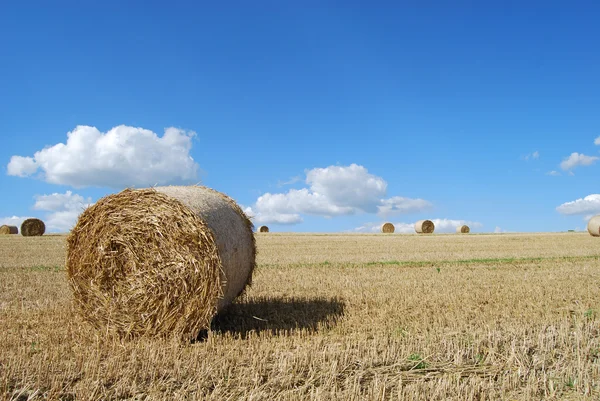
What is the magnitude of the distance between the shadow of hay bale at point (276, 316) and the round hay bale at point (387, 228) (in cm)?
3413

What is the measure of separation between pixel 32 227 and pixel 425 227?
28142 millimetres

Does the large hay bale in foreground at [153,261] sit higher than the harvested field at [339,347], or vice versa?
the large hay bale in foreground at [153,261]

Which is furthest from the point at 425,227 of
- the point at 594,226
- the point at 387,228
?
the point at 594,226

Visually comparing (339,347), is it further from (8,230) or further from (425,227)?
(8,230)

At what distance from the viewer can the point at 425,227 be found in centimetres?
4078

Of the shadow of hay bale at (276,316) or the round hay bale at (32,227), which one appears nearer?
the shadow of hay bale at (276,316)

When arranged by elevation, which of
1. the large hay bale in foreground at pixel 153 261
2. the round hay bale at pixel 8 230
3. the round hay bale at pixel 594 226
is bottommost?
the large hay bale in foreground at pixel 153 261

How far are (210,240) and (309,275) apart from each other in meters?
6.50

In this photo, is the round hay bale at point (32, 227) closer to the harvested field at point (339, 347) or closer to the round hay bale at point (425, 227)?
the harvested field at point (339, 347)

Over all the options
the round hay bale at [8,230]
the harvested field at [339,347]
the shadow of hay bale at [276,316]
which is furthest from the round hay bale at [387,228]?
the shadow of hay bale at [276,316]

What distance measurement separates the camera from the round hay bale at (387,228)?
1704 inches

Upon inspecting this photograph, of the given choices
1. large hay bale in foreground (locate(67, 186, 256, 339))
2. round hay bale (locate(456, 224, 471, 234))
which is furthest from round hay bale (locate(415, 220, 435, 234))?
large hay bale in foreground (locate(67, 186, 256, 339))

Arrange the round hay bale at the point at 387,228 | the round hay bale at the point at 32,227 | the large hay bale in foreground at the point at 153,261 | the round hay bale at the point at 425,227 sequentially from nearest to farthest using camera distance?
the large hay bale in foreground at the point at 153,261 → the round hay bale at the point at 32,227 → the round hay bale at the point at 425,227 → the round hay bale at the point at 387,228

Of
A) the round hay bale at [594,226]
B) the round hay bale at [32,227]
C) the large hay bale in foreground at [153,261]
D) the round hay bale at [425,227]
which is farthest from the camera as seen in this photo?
the round hay bale at [425,227]
